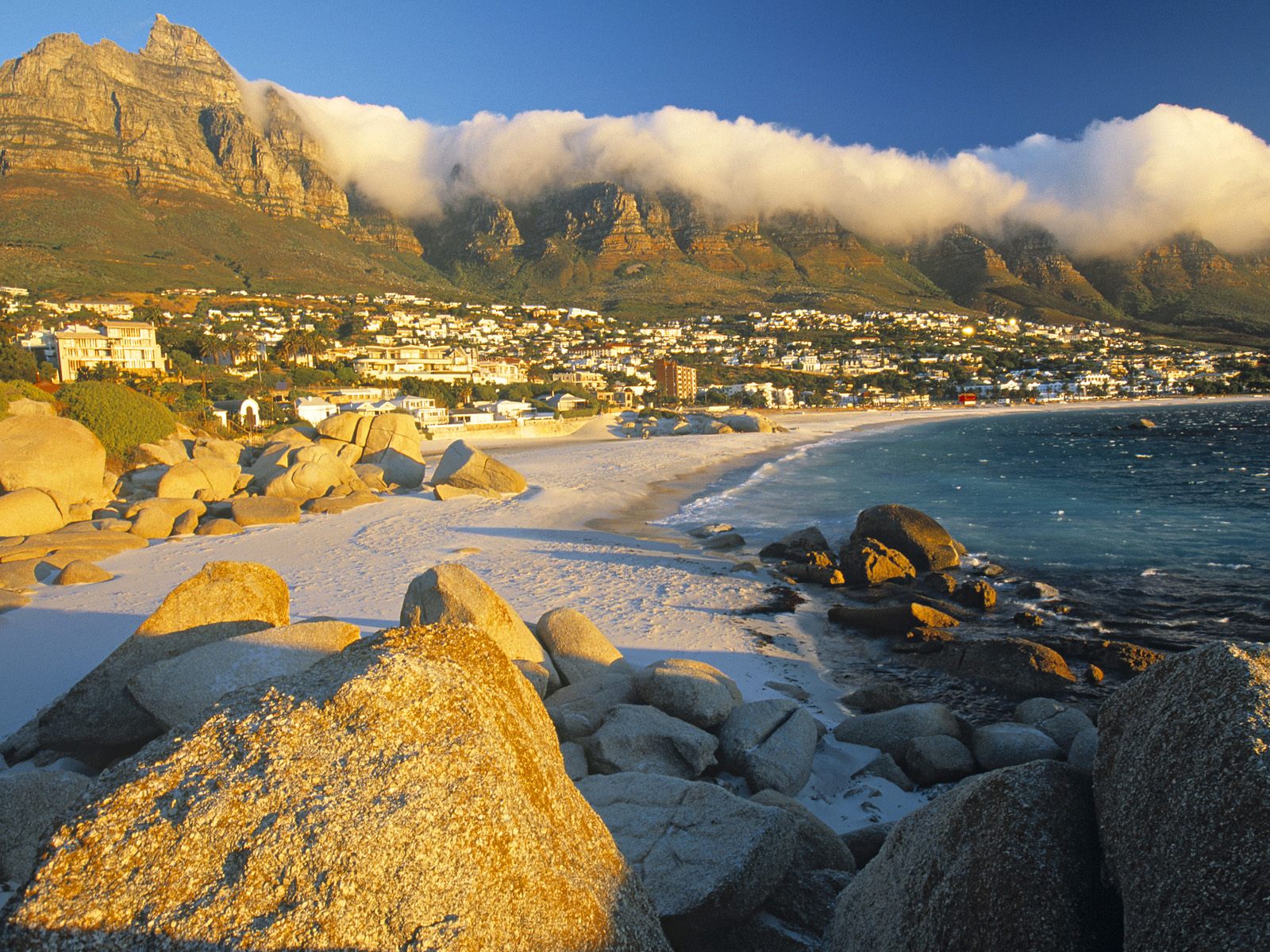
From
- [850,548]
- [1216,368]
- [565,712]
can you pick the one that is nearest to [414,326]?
[850,548]

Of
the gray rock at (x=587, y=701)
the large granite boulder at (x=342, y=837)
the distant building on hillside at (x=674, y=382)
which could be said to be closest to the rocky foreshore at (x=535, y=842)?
the large granite boulder at (x=342, y=837)

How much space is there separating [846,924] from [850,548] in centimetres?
1818

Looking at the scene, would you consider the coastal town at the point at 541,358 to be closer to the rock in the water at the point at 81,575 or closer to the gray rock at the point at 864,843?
the rock in the water at the point at 81,575

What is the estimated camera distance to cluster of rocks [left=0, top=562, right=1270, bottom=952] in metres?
2.52

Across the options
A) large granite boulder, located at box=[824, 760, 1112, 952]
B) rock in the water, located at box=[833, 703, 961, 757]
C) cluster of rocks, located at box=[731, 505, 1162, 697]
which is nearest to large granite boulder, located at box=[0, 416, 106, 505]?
cluster of rocks, located at box=[731, 505, 1162, 697]

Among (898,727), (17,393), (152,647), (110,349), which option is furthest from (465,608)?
(110,349)

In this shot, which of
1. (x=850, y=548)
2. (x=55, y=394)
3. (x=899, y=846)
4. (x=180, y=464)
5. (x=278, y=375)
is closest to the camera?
(x=899, y=846)

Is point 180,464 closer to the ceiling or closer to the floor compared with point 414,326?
closer to the floor

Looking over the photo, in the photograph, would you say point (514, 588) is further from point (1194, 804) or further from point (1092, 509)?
point (1092, 509)

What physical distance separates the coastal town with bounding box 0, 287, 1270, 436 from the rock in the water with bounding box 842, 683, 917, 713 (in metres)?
47.9

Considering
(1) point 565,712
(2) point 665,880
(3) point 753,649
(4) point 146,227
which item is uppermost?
(4) point 146,227

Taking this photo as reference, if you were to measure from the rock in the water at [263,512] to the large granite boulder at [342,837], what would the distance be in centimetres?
2340

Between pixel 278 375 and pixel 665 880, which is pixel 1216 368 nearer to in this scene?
pixel 278 375

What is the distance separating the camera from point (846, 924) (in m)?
4.25
